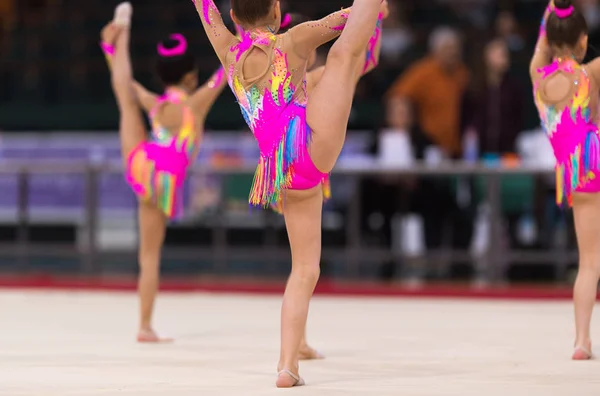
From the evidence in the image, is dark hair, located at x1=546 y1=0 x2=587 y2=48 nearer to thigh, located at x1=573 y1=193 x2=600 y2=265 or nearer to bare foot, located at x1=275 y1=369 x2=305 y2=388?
thigh, located at x1=573 y1=193 x2=600 y2=265

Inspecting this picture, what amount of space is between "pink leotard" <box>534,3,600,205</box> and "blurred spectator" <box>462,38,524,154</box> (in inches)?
155

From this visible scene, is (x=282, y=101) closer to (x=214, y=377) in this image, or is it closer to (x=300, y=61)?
(x=300, y=61)

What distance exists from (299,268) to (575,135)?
165cm

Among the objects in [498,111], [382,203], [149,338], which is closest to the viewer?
[149,338]

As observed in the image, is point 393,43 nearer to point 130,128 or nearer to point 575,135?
point 130,128

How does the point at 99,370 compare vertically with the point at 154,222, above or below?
below

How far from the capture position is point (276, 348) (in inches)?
214

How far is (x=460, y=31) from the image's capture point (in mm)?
11875

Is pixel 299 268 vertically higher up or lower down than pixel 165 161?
lower down

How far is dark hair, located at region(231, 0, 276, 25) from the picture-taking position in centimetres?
427

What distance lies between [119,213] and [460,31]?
4.58 meters

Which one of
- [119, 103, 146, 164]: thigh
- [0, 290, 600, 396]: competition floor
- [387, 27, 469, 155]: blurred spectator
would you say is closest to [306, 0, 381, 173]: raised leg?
[0, 290, 600, 396]: competition floor

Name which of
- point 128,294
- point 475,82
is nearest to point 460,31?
point 475,82

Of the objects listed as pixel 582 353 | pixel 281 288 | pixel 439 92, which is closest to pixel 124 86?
pixel 582 353
